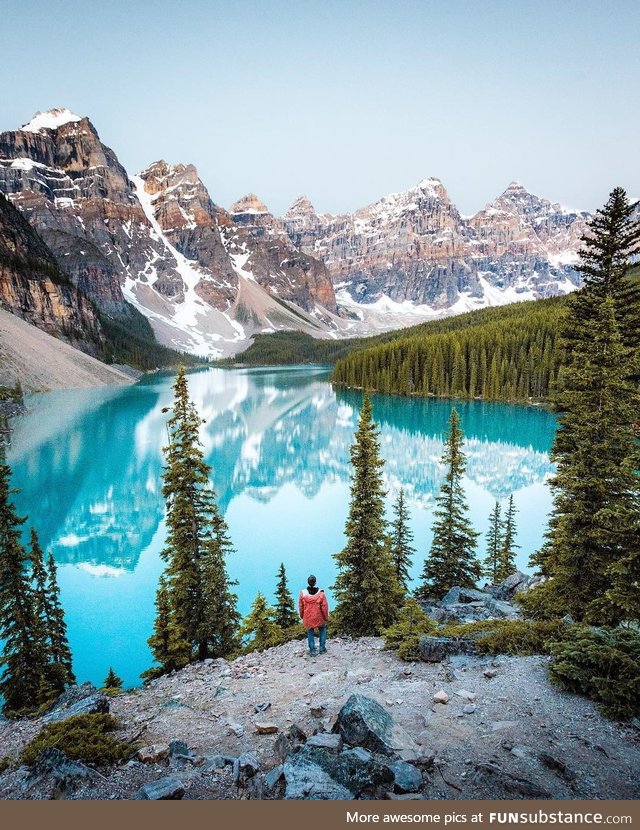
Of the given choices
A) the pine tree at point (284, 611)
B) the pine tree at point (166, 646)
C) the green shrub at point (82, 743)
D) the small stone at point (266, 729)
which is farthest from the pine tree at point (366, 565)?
the green shrub at point (82, 743)

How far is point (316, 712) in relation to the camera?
7.89 m

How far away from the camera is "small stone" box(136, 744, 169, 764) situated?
642 cm

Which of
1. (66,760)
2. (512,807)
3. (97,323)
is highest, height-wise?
(97,323)

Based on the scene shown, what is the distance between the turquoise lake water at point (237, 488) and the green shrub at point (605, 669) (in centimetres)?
1525

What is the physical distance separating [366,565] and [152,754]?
8.67 meters

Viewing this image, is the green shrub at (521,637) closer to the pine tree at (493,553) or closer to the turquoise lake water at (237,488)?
the pine tree at (493,553)

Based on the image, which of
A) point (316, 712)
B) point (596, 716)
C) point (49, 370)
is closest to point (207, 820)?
point (316, 712)

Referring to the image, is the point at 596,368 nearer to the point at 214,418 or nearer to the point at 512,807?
the point at 512,807

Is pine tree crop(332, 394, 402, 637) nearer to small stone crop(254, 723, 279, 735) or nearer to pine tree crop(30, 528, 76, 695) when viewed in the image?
small stone crop(254, 723, 279, 735)

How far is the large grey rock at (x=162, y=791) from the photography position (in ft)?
17.3

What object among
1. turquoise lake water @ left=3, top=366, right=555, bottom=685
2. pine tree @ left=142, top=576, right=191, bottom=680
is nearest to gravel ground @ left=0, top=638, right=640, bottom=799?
pine tree @ left=142, top=576, right=191, bottom=680

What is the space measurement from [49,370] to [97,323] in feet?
212

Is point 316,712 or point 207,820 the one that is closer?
point 207,820

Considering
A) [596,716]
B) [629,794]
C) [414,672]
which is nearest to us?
[629,794]
